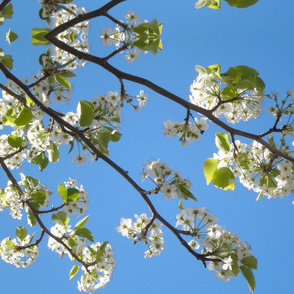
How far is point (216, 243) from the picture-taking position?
3.18 m

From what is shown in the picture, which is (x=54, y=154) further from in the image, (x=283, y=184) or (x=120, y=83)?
(x=283, y=184)

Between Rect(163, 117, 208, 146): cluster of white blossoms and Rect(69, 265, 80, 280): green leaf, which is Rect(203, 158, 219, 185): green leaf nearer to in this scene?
Rect(163, 117, 208, 146): cluster of white blossoms

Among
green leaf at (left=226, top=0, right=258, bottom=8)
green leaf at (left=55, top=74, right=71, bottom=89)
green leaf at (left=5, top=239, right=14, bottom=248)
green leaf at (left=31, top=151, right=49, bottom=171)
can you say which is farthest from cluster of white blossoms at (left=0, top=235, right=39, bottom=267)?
green leaf at (left=226, top=0, right=258, bottom=8)

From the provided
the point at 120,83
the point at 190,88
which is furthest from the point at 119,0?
A: the point at 190,88

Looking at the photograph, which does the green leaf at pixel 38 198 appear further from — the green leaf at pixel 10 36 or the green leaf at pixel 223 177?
the green leaf at pixel 223 177

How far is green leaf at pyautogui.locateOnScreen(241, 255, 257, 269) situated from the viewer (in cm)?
307

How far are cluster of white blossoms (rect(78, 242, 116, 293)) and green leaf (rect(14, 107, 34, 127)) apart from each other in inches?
50.0

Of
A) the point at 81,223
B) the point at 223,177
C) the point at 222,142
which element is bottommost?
the point at 81,223

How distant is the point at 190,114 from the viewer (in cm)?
328

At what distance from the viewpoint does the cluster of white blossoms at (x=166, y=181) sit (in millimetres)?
3157

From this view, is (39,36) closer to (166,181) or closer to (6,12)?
(6,12)

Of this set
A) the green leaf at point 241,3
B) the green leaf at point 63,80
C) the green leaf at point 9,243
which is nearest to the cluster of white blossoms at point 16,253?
the green leaf at point 9,243

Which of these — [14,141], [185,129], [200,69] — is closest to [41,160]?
[14,141]

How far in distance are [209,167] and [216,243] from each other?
67 cm
